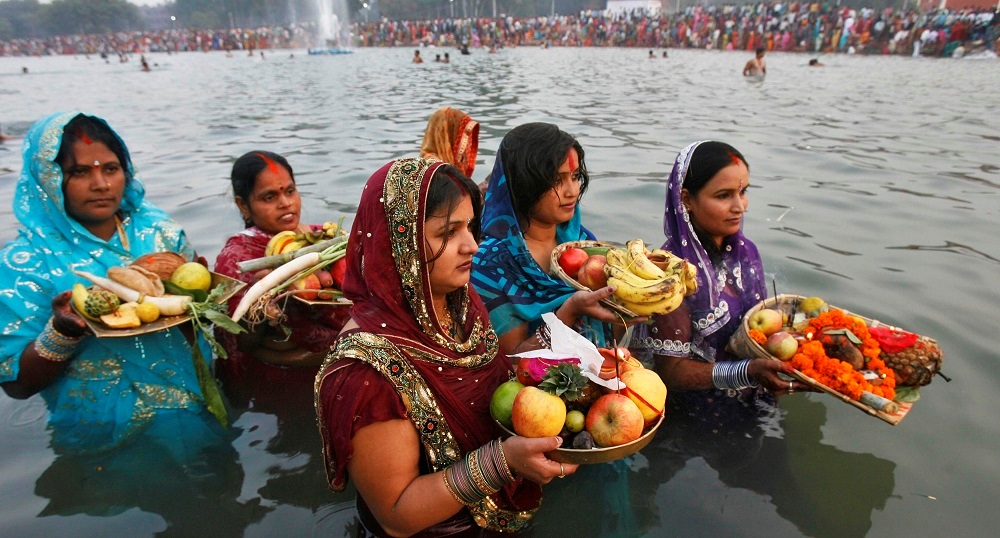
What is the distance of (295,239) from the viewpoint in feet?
11.6

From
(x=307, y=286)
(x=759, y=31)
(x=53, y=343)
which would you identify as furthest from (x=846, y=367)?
(x=759, y=31)

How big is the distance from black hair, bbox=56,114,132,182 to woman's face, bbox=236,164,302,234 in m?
0.71

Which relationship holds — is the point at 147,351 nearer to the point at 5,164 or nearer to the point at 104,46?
the point at 5,164

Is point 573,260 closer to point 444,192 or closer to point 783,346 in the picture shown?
point 783,346

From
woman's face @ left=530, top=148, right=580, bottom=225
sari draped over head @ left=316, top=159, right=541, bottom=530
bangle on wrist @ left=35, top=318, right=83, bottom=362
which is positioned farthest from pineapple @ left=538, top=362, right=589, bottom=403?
bangle on wrist @ left=35, top=318, right=83, bottom=362

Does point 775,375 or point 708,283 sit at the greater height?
point 708,283

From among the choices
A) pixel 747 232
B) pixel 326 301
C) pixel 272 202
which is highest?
pixel 272 202

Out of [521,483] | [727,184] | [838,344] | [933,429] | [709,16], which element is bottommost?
[933,429]

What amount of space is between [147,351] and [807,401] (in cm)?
433

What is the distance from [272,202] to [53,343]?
140 cm

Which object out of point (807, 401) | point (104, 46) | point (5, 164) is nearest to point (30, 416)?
point (807, 401)

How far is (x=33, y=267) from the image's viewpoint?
298 cm

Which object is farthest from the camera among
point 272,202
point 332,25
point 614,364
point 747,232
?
point 332,25

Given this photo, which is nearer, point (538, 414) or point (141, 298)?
point (538, 414)
